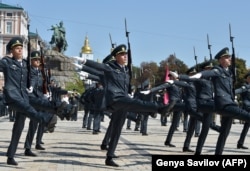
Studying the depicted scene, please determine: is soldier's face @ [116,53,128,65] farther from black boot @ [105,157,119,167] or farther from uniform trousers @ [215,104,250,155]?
uniform trousers @ [215,104,250,155]

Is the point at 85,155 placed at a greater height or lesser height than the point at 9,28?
lesser

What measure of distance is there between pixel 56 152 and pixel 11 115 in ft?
66.7

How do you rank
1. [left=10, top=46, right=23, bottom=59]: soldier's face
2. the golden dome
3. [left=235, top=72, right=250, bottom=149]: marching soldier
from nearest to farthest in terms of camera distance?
[left=10, top=46, right=23, bottom=59]: soldier's face < [left=235, top=72, right=250, bottom=149]: marching soldier < the golden dome

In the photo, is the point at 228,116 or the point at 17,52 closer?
Result: the point at 17,52

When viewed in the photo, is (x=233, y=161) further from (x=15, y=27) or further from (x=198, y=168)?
(x=15, y=27)

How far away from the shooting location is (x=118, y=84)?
11.4 metres

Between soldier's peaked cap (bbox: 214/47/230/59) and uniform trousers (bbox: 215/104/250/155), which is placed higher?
soldier's peaked cap (bbox: 214/47/230/59)

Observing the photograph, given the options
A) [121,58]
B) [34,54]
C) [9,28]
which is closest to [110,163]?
[121,58]

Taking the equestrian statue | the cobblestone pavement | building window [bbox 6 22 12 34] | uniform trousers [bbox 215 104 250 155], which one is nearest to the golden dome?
building window [bbox 6 22 12 34]

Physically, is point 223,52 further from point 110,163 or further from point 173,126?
point 173,126

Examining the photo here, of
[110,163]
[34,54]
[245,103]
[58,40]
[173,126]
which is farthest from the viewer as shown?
[58,40]

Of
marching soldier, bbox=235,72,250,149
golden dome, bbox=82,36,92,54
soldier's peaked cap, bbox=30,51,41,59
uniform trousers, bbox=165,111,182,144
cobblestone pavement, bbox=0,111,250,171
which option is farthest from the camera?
golden dome, bbox=82,36,92,54

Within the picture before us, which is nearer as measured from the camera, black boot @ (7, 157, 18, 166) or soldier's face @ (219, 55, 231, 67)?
black boot @ (7, 157, 18, 166)

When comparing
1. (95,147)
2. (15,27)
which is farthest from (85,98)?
(15,27)
